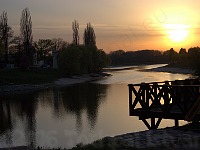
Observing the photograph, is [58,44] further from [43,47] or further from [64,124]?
[64,124]

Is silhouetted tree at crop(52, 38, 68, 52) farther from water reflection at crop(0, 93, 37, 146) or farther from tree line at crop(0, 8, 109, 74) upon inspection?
water reflection at crop(0, 93, 37, 146)

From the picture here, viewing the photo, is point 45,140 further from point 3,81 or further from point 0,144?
point 3,81

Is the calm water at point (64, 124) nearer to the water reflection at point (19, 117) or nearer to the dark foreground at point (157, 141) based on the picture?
the water reflection at point (19, 117)

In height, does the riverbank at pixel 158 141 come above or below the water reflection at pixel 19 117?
above

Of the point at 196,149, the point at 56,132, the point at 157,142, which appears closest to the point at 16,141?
the point at 56,132

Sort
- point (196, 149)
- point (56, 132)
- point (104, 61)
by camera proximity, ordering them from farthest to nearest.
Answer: point (104, 61)
point (56, 132)
point (196, 149)

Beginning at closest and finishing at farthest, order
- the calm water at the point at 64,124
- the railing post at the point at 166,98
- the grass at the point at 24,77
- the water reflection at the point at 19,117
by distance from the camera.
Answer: the railing post at the point at 166,98, the calm water at the point at 64,124, the water reflection at the point at 19,117, the grass at the point at 24,77

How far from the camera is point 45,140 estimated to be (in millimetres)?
21625

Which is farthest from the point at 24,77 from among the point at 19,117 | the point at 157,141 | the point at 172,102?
the point at 157,141

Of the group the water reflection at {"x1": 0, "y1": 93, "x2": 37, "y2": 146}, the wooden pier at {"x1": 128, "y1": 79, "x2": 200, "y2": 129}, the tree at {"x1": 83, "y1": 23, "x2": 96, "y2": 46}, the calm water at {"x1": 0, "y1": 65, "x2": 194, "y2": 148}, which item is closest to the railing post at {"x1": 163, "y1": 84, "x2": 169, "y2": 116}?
the wooden pier at {"x1": 128, "y1": 79, "x2": 200, "y2": 129}

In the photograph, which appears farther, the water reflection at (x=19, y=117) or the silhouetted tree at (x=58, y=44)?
the silhouetted tree at (x=58, y=44)

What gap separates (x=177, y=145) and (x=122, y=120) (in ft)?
53.1

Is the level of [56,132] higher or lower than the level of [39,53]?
lower

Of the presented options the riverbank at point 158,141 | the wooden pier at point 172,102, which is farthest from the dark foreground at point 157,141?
the wooden pier at point 172,102
